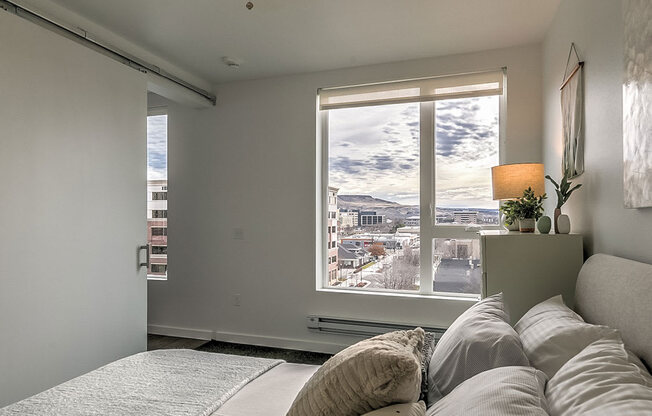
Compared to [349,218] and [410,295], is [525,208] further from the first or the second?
[349,218]

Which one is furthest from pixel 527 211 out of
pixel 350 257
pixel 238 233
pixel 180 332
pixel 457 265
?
pixel 180 332

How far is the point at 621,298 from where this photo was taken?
4.28 feet

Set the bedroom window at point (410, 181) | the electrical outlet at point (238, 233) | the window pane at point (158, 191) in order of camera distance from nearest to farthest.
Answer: the bedroom window at point (410, 181)
the electrical outlet at point (238, 233)
the window pane at point (158, 191)

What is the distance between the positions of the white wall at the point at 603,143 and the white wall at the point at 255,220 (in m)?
1.49

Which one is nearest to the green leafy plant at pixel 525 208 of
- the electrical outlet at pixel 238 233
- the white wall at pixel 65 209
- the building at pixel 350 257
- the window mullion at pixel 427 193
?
the window mullion at pixel 427 193

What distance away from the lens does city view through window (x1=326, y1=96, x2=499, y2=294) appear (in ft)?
11.8

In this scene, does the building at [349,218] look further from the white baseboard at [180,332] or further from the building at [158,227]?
the building at [158,227]

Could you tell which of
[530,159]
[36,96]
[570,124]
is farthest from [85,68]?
[530,159]

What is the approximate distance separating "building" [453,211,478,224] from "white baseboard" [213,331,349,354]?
59.7 inches

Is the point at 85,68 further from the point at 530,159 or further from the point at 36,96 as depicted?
the point at 530,159

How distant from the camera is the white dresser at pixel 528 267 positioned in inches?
Result: 85.0

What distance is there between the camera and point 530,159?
338cm

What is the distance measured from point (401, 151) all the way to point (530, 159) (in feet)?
3.51

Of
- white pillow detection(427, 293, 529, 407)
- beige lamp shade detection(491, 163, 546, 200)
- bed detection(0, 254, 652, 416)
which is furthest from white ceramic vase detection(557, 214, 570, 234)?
white pillow detection(427, 293, 529, 407)
